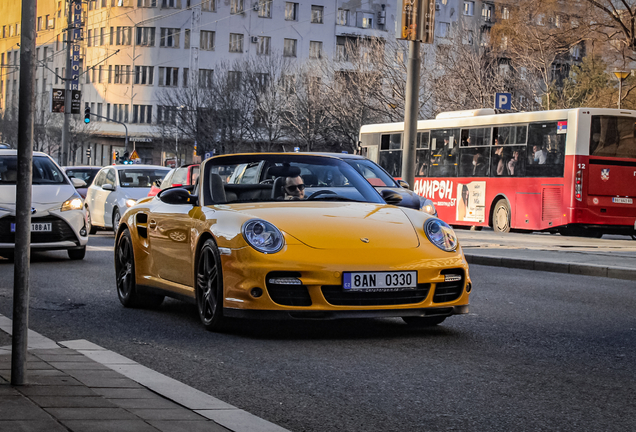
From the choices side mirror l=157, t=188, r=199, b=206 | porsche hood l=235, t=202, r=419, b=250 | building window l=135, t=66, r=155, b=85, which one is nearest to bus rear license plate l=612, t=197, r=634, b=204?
porsche hood l=235, t=202, r=419, b=250

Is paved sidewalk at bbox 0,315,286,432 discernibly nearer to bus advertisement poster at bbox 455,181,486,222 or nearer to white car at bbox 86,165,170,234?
white car at bbox 86,165,170,234

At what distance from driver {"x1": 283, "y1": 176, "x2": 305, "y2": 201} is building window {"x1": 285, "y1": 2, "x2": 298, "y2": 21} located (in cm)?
8441

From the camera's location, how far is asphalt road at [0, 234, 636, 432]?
4750 millimetres

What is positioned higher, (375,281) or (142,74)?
(142,74)

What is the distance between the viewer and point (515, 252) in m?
16.5

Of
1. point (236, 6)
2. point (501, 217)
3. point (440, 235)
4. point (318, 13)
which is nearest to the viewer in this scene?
point (440, 235)

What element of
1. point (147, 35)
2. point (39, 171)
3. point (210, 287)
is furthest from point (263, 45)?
point (210, 287)

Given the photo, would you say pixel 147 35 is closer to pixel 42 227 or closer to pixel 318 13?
pixel 318 13

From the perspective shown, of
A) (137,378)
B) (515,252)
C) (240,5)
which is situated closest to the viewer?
(137,378)

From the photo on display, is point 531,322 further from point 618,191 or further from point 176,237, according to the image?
point 618,191

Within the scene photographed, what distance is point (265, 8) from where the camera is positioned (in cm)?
8975

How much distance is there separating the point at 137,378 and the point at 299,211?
2.41 m

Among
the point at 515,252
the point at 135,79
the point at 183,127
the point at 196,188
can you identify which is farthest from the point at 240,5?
the point at 196,188

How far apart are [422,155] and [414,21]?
9.26 m
